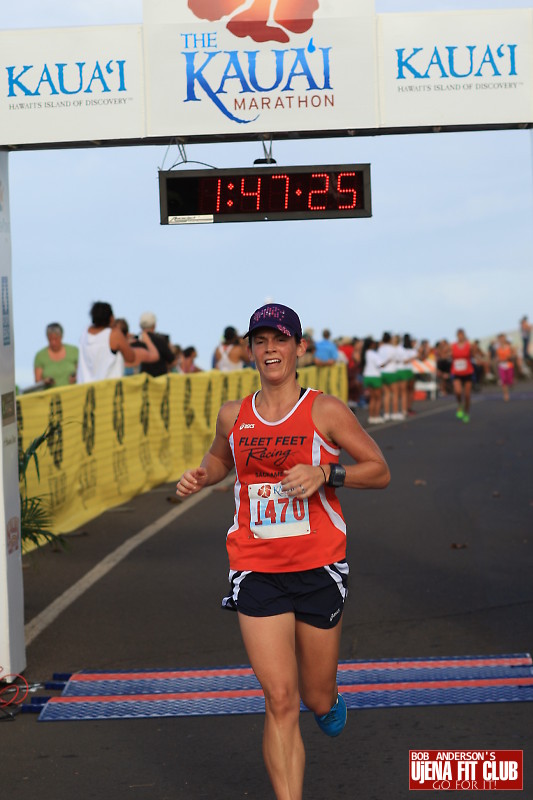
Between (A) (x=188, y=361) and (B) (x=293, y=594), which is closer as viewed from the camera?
(B) (x=293, y=594)

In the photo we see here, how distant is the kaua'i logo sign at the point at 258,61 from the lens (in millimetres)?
7957

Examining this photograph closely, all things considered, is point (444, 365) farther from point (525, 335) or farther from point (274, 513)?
point (274, 513)

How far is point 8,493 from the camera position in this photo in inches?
324

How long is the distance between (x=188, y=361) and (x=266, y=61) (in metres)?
20.2

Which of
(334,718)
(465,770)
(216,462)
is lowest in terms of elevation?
(465,770)

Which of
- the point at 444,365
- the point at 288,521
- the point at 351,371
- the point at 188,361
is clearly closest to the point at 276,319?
the point at 288,521

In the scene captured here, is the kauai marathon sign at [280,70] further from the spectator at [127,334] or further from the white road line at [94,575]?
the spectator at [127,334]

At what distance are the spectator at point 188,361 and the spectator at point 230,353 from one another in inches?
101

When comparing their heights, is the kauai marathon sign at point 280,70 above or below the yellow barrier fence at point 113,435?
above

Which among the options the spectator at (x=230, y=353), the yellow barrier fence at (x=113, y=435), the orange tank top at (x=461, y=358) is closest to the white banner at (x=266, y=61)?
the yellow barrier fence at (x=113, y=435)

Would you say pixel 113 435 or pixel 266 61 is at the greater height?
pixel 266 61

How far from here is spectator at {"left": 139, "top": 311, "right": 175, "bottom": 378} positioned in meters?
18.4

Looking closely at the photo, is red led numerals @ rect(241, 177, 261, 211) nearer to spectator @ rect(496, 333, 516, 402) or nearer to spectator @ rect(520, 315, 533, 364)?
spectator @ rect(496, 333, 516, 402)

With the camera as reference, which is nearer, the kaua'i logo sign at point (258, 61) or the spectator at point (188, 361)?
the kaua'i logo sign at point (258, 61)
